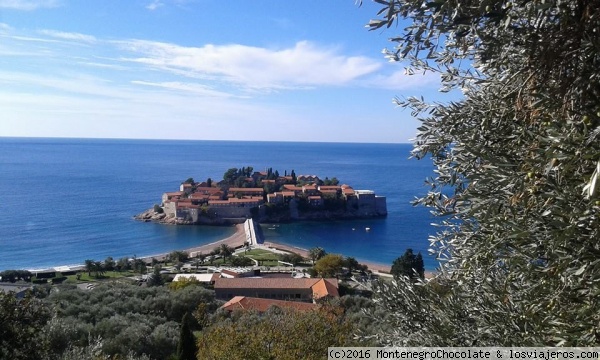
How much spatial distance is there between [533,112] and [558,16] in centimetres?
50

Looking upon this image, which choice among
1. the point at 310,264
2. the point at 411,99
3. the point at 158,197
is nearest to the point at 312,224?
the point at 310,264

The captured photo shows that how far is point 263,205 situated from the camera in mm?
66188

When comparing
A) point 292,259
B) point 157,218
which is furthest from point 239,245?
point 157,218

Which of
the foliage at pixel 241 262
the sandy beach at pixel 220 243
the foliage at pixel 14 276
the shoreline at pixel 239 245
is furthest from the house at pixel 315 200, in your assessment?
the foliage at pixel 14 276

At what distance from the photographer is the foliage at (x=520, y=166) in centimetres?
221

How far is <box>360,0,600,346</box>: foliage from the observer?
7.25ft

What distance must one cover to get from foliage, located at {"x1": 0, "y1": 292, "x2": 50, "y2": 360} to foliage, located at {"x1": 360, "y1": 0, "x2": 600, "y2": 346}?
17.9 ft

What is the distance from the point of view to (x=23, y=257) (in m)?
43.0

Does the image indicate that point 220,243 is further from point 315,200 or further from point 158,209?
point 315,200

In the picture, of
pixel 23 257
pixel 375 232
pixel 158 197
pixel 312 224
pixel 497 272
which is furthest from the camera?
pixel 158 197

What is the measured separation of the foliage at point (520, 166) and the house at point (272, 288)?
22051 millimetres

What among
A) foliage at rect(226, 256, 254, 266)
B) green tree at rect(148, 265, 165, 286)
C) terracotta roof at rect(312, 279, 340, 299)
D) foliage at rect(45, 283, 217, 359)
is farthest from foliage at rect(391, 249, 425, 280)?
foliage at rect(226, 256, 254, 266)

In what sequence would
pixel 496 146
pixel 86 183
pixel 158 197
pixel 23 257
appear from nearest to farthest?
1. pixel 496 146
2. pixel 23 257
3. pixel 158 197
4. pixel 86 183

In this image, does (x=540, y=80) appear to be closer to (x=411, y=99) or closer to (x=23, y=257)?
(x=411, y=99)
